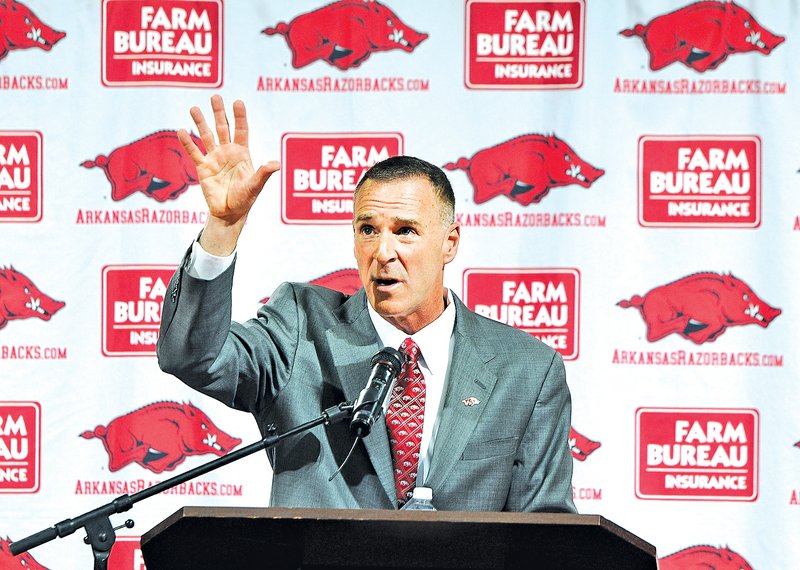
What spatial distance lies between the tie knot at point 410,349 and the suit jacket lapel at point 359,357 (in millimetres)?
66

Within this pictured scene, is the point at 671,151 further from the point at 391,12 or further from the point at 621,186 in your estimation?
the point at 391,12

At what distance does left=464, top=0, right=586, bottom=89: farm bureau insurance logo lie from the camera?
395cm

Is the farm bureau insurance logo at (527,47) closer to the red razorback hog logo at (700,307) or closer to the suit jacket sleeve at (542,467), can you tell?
the red razorback hog logo at (700,307)

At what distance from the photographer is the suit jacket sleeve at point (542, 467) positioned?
2.44 meters

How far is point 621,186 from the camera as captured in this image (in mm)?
3920

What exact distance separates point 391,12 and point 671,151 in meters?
1.21

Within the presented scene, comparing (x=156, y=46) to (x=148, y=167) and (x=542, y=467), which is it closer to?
(x=148, y=167)

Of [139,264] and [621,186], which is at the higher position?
[621,186]

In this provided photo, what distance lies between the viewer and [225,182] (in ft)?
6.82

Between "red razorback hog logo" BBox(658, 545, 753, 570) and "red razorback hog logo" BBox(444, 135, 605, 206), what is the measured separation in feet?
4.77

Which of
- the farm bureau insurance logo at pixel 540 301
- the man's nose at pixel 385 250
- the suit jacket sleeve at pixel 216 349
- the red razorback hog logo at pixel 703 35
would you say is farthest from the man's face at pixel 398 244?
the red razorback hog logo at pixel 703 35

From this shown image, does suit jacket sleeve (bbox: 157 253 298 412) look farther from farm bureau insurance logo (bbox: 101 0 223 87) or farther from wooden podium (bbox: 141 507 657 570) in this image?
farm bureau insurance logo (bbox: 101 0 223 87)

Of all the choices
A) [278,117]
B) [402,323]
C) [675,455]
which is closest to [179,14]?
[278,117]

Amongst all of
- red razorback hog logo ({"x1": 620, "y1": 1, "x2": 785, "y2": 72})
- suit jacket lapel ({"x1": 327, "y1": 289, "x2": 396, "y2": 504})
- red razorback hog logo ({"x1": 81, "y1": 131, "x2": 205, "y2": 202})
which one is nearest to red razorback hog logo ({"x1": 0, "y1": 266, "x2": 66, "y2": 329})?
red razorback hog logo ({"x1": 81, "y1": 131, "x2": 205, "y2": 202})
